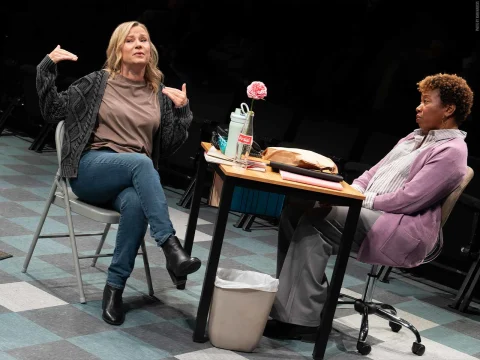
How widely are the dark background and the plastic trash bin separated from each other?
2.47m

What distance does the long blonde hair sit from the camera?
3721 millimetres

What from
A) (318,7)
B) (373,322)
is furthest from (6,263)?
(318,7)

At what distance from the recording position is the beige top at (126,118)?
362 centimetres

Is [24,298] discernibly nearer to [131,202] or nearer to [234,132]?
[131,202]

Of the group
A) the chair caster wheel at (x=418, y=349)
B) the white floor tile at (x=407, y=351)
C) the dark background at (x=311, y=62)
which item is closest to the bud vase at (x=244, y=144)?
the white floor tile at (x=407, y=351)

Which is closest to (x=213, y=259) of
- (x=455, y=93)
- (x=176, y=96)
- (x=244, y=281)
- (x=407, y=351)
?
(x=244, y=281)

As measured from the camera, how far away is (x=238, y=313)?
318 centimetres

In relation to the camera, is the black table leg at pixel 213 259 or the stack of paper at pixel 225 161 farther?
the stack of paper at pixel 225 161

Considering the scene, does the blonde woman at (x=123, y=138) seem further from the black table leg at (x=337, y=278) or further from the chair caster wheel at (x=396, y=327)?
the chair caster wheel at (x=396, y=327)

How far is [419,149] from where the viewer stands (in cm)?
365

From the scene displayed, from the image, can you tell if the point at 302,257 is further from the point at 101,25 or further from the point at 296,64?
the point at 101,25

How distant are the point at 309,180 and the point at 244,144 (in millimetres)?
341

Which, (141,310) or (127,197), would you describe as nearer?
(127,197)

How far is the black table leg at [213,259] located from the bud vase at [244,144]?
0.23 meters
